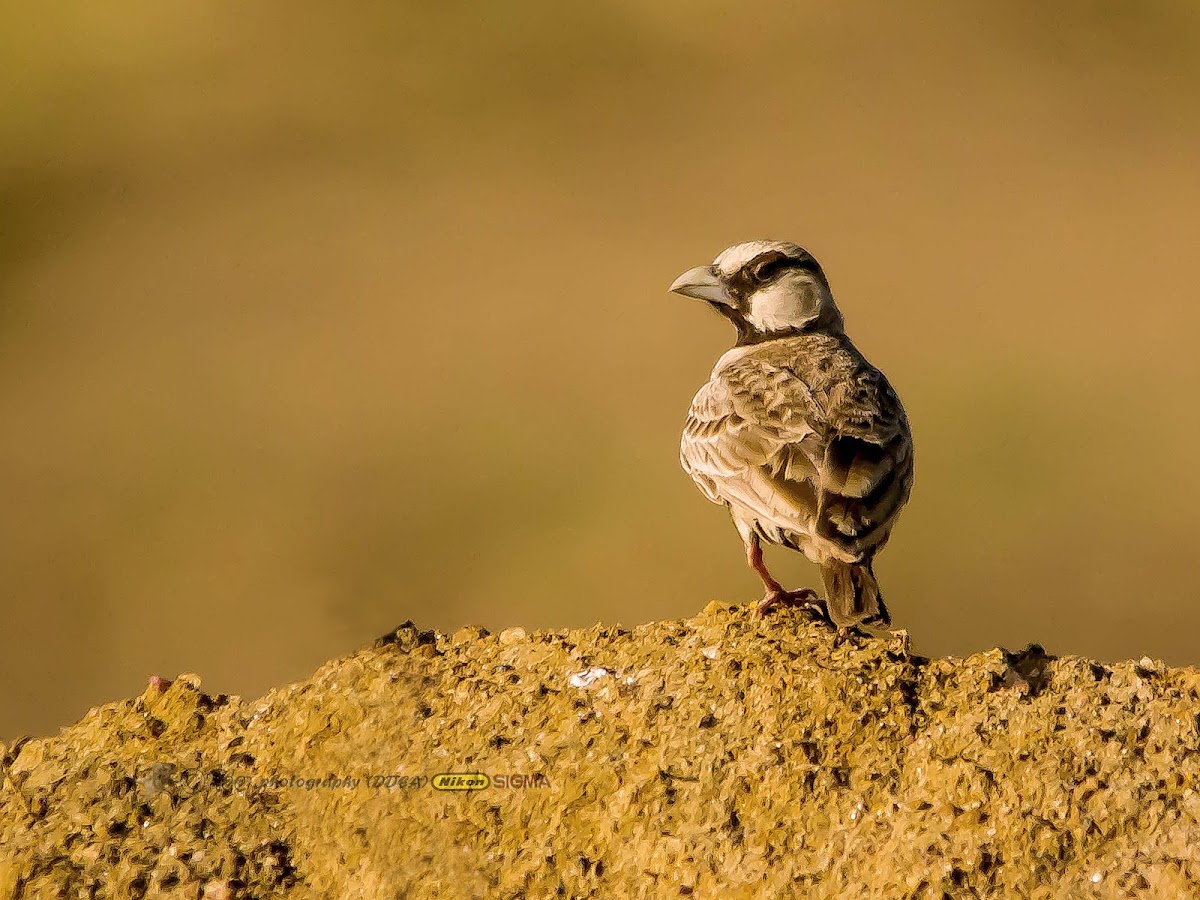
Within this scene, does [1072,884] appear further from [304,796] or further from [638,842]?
[304,796]

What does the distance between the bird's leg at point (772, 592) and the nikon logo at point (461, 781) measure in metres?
1.70

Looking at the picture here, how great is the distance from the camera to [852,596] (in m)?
5.97

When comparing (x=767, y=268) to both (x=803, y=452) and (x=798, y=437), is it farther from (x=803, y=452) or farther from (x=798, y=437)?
(x=803, y=452)

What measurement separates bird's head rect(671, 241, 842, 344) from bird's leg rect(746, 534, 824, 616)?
2155mm

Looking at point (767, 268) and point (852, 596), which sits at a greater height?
point (767, 268)

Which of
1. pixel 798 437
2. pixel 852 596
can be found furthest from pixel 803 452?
pixel 852 596

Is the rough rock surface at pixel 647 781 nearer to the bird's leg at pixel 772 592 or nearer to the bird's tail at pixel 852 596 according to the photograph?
the bird's tail at pixel 852 596

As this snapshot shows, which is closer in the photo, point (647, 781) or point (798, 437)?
point (647, 781)

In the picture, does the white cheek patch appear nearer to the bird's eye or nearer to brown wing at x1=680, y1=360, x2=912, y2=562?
the bird's eye

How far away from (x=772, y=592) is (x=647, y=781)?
6.36 feet

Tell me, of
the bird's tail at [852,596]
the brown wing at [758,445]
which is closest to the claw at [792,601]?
the bird's tail at [852,596]

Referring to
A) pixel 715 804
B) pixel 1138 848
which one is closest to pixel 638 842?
pixel 715 804

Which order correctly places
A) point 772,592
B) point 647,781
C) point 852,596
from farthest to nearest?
point 772,592 < point 852,596 < point 647,781

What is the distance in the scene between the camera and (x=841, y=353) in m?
8.25
